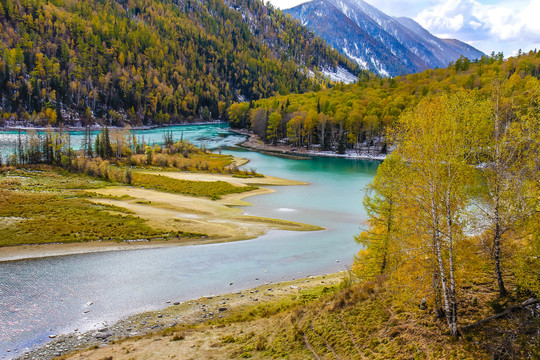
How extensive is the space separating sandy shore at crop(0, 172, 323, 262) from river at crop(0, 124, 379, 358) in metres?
1.65

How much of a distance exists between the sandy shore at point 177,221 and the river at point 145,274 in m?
1.65

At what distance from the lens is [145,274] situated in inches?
1111

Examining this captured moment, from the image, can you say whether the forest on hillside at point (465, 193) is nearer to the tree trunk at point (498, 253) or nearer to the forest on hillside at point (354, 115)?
the tree trunk at point (498, 253)

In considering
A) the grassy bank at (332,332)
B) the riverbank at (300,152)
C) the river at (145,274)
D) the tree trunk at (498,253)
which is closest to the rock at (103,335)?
the grassy bank at (332,332)

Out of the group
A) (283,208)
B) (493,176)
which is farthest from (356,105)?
(493,176)

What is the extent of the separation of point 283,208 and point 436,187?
39.4 m

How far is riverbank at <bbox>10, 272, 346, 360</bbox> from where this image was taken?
54.1 feet

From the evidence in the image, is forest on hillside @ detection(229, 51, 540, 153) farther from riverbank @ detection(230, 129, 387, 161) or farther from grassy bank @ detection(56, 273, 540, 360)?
grassy bank @ detection(56, 273, 540, 360)

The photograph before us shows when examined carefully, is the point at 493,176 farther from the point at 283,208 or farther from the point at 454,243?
the point at 283,208

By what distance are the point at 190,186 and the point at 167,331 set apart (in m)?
43.7

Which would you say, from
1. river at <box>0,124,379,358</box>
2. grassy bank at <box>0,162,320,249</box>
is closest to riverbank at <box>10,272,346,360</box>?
river at <box>0,124,379,358</box>

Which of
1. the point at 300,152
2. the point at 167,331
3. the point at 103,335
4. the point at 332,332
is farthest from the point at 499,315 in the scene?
the point at 300,152

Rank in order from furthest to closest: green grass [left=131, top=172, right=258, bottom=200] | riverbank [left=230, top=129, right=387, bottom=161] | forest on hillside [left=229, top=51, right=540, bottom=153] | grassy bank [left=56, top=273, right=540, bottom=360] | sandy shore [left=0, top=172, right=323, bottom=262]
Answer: forest on hillside [left=229, top=51, right=540, bottom=153]
riverbank [left=230, top=129, right=387, bottom=161]
green grass [left=131, top=172, right=258, bottom=200]
sandy shore [left=0, top=172, right=323, bottom=262]
grassy bank [left=56, top=273, right=540, bottom=360]

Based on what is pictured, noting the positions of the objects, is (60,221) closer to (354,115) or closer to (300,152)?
(300,152)
